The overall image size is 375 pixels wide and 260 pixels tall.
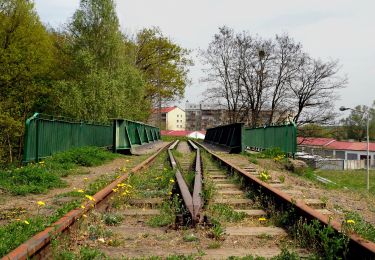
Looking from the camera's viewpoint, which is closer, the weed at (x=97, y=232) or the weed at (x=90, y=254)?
the weed at (x=90, y=254)

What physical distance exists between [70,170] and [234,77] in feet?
98.7

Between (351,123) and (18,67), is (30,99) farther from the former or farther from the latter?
(351,123)

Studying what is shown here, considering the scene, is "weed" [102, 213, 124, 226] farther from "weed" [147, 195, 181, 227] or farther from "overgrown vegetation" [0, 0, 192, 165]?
"overgrown vegetation" [0, 0, 192, 165]

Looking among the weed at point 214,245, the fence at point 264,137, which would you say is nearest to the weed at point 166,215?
the weed at point 214,245

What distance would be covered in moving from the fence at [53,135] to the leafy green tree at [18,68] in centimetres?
820

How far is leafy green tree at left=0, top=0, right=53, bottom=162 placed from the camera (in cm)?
2242

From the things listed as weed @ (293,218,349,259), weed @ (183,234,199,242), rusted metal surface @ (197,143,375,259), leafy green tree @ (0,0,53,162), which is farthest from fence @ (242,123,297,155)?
leafy green tree @ (0,0,53,162)

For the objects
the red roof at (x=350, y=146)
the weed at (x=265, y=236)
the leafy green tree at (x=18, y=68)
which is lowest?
the red roof at (x=350, y=146)

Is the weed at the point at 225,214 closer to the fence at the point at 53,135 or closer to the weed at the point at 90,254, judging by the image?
the weed at the point at 90,254

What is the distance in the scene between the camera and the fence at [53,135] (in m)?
9.40

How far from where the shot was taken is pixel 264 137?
18031mm

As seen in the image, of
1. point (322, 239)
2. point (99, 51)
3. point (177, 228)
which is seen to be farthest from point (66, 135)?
point (99, 51)

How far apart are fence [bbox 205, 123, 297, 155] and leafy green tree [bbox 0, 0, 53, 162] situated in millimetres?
11993

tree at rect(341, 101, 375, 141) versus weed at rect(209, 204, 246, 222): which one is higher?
tree at rect(341, 101, 375, 141)
